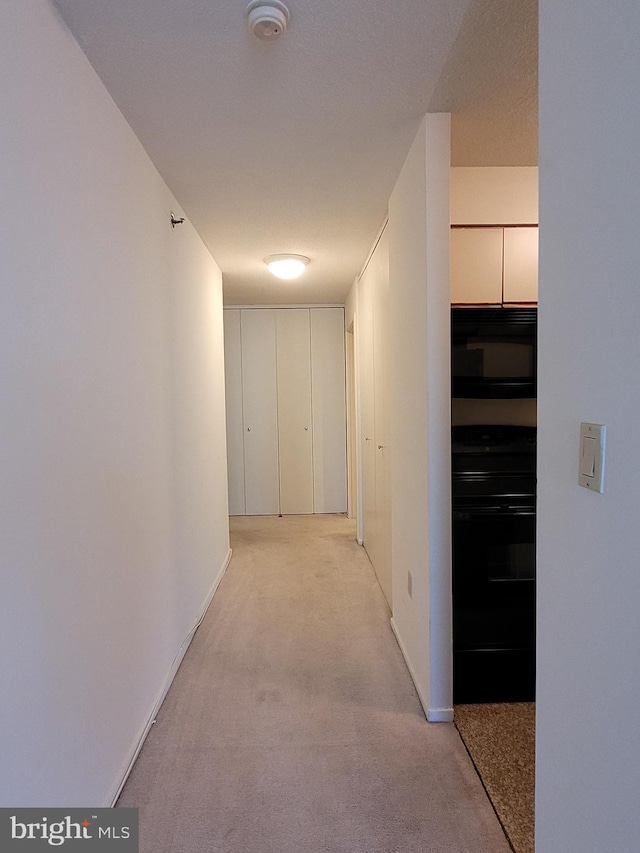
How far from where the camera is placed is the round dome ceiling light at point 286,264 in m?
3.74

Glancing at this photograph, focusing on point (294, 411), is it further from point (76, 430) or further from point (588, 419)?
point (588, 419)

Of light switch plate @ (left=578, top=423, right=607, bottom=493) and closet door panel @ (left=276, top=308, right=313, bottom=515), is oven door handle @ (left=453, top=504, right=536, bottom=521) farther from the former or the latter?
closet door panel @ (left=276, top=308, right=313, bottom=515)

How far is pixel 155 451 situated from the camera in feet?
7.23

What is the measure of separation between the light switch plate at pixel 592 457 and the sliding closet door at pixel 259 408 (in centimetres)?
501

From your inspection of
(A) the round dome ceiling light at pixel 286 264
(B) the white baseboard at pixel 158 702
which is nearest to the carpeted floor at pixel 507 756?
(B) the white baseboard at pixel 158 702

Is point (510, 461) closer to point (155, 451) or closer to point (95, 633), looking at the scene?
point (155, 451)

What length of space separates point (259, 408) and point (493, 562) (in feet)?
13.2

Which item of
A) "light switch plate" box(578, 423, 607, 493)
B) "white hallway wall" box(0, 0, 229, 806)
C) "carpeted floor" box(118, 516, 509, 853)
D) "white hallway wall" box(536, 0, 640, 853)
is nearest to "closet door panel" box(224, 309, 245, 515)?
"carpeted floor" box(118, 516, 509, 853)

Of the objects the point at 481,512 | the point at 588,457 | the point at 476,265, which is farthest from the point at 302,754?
the point at 476,265

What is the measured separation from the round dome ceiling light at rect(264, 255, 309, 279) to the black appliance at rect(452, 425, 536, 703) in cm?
224

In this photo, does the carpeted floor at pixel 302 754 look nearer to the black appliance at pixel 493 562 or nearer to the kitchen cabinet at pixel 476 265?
the black appliance at pixel 493 562

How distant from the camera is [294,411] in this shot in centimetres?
582

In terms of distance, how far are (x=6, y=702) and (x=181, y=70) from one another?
6.25ft

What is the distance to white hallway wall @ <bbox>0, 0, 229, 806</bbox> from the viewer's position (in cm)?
113
